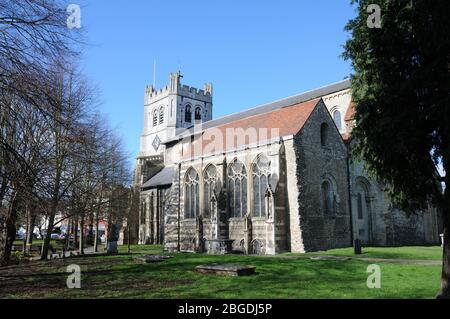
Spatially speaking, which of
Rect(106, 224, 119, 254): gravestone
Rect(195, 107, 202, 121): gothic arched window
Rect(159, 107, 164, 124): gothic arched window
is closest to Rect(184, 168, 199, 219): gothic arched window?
Rect(106, 224, 119, 254): gravestone

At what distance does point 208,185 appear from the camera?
Result: 2883cm

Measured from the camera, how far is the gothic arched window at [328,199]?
989 inches

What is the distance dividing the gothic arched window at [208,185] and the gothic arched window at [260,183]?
3.92 metres

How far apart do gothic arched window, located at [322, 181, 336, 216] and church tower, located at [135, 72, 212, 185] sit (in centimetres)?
4152

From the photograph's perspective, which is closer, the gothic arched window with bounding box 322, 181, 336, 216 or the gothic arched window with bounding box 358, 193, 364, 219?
the gothic arched window with bounding box 322, 181, 336, 216

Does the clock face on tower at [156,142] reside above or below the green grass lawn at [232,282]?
above

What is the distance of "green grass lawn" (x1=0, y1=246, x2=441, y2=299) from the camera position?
961 cm

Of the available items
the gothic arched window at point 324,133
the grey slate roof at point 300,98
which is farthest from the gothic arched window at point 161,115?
the gothic arched window at point 324,133

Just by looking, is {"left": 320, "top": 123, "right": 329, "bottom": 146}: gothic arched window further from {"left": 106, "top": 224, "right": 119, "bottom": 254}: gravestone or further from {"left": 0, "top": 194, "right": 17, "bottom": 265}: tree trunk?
{"left": 0, "top": 194, "right": 17, "bottom": 265}: tree trunk

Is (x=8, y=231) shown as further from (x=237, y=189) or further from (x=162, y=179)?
(x=162, y=179)

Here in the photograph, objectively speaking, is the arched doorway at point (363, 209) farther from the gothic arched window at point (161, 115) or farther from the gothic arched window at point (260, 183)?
the gothic arched window at point (161, 115)

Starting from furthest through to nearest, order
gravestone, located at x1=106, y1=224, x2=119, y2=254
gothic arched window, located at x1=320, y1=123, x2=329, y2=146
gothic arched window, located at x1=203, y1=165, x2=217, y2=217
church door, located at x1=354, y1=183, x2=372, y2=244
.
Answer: gothic arched window, located at x1=203, y1=165, x2=217, y2=217 → church door, located at x1=354, y1=183, x2=372, y2=244 → gothic arched window, located at x1=320, y1=123, x2=329, y2=146 → gravestone, located at x1=106, y1=224, x2=119, y2=254

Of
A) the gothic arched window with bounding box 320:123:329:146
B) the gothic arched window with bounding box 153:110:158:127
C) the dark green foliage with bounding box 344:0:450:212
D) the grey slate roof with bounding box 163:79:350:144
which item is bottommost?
the dark green foliage with bounding box 344:0:450:212
